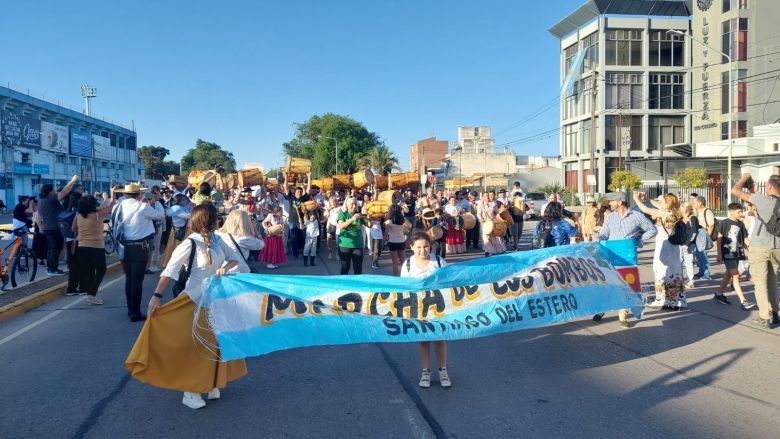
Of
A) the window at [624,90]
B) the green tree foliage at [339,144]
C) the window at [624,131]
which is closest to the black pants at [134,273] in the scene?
the window at [624,131]

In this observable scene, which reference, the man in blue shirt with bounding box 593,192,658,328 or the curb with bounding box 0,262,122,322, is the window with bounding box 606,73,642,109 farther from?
the curb with bounding box 0,262,122,322

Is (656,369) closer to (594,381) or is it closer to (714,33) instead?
(594,381)

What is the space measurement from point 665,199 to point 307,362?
5629 mm

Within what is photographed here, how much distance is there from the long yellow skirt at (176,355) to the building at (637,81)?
48.6 meters

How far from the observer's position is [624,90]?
5103 cm

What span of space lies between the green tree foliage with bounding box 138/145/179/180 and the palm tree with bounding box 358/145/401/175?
43827mm

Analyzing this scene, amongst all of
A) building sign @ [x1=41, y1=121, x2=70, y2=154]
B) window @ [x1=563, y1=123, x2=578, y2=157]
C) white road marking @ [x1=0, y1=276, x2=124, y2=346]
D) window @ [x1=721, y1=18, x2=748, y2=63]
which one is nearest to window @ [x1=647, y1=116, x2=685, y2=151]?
window @ [x1=563, y1=123, x2=578, y2=157]

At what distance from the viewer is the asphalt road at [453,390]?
15.3ft

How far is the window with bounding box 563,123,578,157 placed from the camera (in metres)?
54.6

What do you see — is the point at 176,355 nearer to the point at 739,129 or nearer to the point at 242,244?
the point at 242,244

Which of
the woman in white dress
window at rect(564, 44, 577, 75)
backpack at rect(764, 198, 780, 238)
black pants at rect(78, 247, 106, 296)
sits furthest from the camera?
window at rect(564, 44, 577, 75)

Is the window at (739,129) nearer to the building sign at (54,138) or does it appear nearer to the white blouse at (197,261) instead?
the white blouse at (197,261)

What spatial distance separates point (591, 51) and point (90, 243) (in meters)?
49.9

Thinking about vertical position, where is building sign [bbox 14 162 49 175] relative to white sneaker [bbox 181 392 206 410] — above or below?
above
